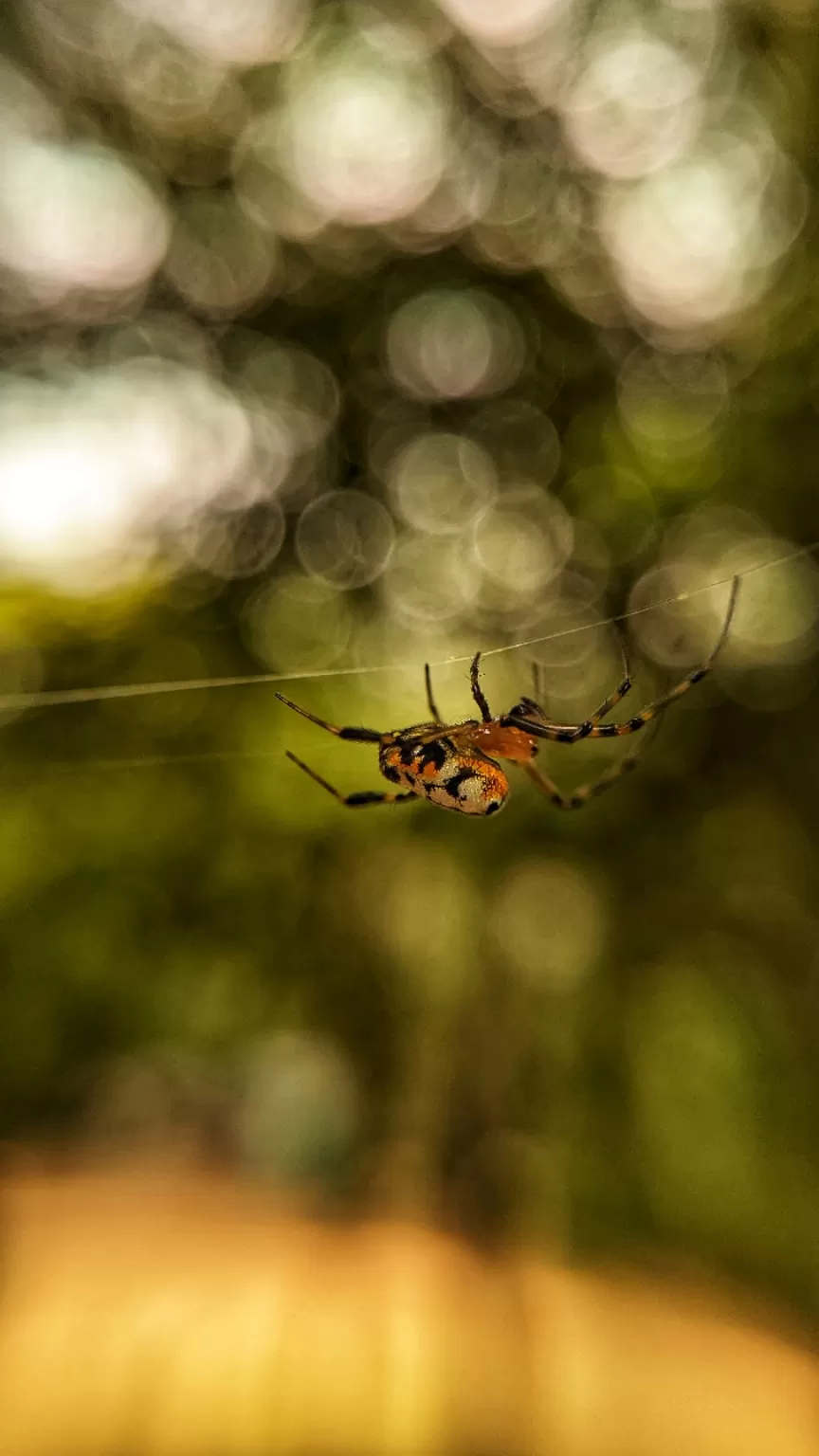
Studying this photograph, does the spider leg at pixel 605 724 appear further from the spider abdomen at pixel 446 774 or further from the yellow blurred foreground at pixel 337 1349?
the yellow blurred foreground at pixel 337 1349

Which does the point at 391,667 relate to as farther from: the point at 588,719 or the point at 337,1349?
the point at 337,1349

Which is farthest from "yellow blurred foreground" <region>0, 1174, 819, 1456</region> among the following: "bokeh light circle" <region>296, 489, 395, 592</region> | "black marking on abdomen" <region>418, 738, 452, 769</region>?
"bokeh light circle" <region>296, 489, 395, 592</region>

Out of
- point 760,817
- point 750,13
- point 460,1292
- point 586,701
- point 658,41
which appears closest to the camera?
point 586,701

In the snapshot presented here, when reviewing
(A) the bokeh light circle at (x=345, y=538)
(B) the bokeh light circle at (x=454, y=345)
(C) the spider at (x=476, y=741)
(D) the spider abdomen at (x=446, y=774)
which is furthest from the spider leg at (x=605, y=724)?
(B) the bokeh light circle at (x=454, y=345)

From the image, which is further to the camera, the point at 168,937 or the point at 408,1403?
the point at 168,937

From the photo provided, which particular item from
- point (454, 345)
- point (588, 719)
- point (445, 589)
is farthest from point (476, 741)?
point (454, 345)

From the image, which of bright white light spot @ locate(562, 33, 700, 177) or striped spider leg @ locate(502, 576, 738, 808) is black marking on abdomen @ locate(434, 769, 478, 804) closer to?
striped spider leg @ locate(502, 576, 738, 808)

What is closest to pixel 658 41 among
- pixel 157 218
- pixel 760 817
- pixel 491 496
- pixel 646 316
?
pixel 646 316

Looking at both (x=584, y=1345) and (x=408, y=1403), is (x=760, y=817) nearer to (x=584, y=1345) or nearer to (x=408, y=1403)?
(x=584, y=1345)
